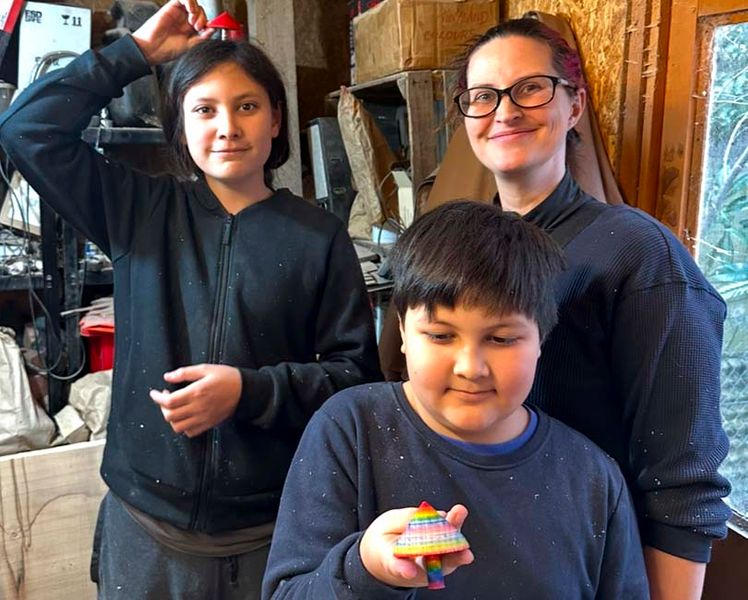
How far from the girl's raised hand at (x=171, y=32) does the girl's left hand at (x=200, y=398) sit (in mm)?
569

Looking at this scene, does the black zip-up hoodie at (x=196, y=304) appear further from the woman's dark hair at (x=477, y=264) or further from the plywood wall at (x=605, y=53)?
the plywood wall at (x=605, y=53)

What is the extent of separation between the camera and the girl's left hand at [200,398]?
0.94 meters

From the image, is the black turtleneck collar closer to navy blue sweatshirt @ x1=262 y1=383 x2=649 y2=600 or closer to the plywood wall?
navy blue sweatshirt @ x1=262 y1=383 x2=649 y2=600

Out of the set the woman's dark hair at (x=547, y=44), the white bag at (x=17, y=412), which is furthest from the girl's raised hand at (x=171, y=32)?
the white bag at (x=17, y=412)

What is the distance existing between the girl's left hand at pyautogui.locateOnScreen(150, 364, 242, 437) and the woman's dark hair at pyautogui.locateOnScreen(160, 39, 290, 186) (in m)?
0.40

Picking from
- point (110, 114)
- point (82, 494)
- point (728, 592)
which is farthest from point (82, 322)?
point (728, 592)

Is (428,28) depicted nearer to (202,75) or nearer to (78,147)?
(202,75)

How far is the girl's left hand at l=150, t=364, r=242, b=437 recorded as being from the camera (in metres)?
0.94

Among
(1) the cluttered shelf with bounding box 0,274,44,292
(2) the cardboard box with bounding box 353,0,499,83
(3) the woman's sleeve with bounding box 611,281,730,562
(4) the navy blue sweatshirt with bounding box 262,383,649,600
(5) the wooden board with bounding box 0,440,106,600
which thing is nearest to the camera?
(4) the navy blue sweatshirt with bounding box 262,383,649,600

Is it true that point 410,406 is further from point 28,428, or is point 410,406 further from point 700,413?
point 28,428

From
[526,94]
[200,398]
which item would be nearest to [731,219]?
[526,94]

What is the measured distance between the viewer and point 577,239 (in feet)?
3.07

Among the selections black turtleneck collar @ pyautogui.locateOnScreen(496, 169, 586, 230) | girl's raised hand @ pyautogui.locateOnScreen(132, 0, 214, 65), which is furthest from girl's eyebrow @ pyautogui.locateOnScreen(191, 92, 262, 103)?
black turtleneck collar @ pyautogui.locateOnScreen(496, 169, 586, 230)

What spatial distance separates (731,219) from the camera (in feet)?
4.87
